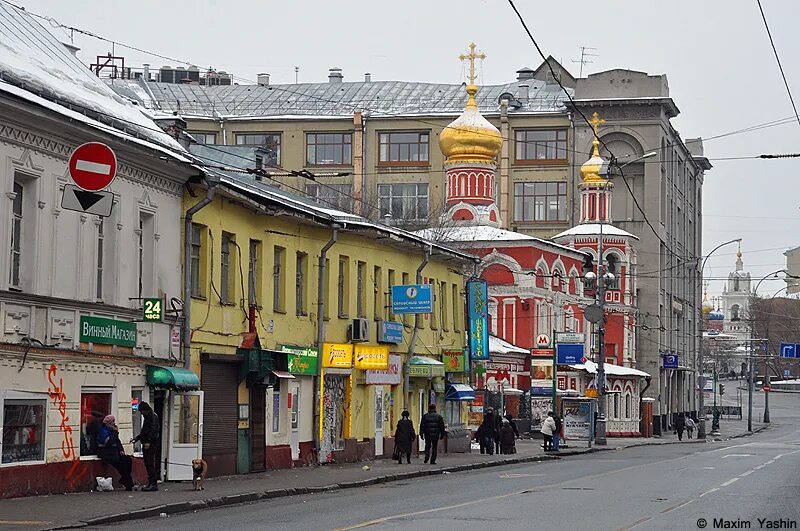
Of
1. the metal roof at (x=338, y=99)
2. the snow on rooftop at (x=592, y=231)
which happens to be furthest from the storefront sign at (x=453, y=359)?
the metal roof at (x=338, y=99)

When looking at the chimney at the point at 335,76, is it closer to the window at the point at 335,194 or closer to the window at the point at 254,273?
the window at the point at 335,194

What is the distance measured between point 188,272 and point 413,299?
12792 mm

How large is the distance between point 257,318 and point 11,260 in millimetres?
10695

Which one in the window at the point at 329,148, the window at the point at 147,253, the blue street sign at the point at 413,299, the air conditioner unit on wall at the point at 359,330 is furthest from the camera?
the window at the point at 329,148

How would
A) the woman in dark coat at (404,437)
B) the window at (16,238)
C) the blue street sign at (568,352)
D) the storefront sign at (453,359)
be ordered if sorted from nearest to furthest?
1. the window at (16,238)
2. the woman in dark coat at (404,437)
3. the storefront sign at (453,359)
4. the blue street sign at (568,352)

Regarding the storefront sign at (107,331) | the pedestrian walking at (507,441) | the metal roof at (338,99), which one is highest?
the metal roof at (338,99)

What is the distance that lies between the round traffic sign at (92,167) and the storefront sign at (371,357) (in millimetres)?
20919

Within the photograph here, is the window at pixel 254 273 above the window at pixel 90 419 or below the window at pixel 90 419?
above

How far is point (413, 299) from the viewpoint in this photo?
136 feet

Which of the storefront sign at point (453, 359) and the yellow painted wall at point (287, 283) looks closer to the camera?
the yellow painted wall at point (287, 283)

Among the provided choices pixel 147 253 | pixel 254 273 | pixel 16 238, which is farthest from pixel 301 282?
pixel 16 238

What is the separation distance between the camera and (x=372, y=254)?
41906mm

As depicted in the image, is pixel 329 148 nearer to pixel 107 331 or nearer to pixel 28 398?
pixel 107 331

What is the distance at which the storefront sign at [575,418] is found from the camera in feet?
216
